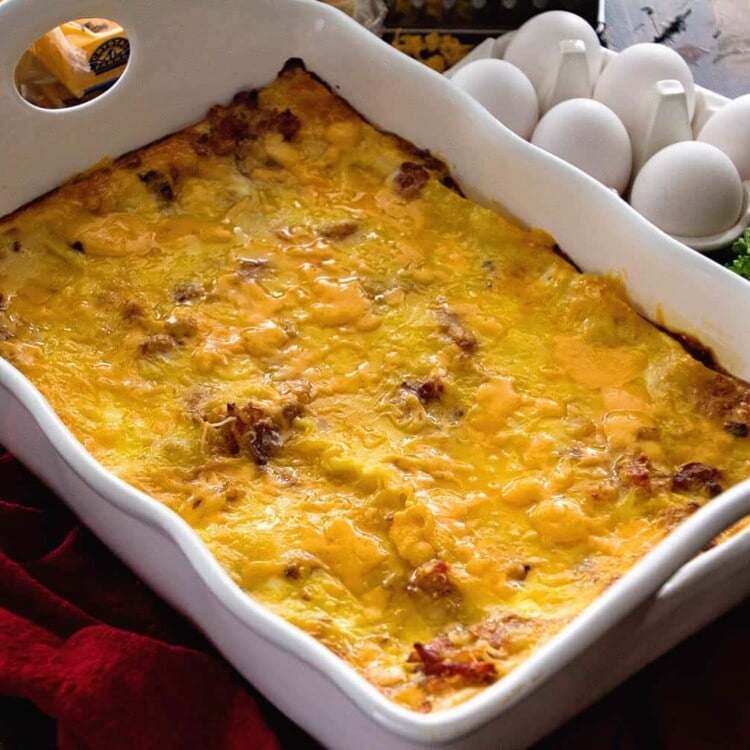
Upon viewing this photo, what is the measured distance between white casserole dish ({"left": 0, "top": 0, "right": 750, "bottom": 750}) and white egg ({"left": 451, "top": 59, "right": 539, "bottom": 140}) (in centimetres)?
22

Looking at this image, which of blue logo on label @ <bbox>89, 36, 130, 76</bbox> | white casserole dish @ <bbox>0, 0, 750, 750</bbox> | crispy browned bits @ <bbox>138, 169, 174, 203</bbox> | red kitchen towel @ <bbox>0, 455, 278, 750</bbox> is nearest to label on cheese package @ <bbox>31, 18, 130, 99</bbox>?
blue logo on label @ <bbox>89, 36, 130, 76</bbox>

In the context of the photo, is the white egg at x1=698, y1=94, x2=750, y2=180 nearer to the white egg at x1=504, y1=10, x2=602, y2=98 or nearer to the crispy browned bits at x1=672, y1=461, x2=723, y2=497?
the white egg at x1=504, y1=10, x2=602, y2=98

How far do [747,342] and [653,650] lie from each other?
41 cm

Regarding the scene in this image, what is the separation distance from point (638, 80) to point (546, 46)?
0.62 feet

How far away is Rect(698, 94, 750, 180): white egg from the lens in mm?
1909

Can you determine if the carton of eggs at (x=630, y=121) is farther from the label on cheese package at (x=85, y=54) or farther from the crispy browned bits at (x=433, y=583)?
the crispy browned bits at (x=433, y=583)

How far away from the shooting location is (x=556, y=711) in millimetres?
1204

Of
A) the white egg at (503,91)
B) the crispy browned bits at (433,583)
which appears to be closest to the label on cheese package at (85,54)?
the white egg at (503,91)

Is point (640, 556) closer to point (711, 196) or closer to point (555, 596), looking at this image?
point (555, 596)

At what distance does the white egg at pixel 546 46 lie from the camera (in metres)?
2.05

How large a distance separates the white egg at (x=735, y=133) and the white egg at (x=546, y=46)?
0.80 ft

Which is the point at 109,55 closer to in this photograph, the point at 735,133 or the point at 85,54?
the point at 85,54

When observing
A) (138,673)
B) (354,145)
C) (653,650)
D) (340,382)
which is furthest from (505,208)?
(138,673)

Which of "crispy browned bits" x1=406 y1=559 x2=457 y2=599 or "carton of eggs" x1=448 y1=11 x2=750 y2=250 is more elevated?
"carton of eggs" x1=448 y1=11 x2=750 y2=250
